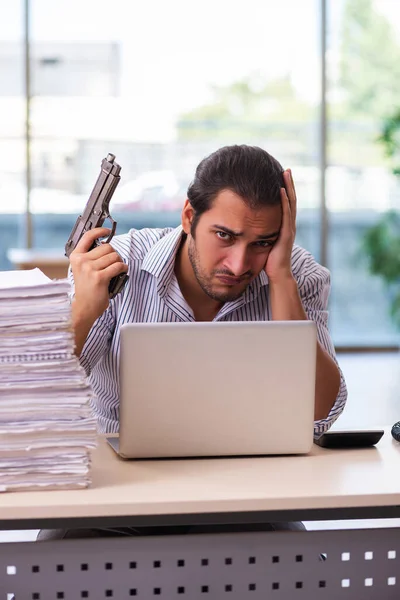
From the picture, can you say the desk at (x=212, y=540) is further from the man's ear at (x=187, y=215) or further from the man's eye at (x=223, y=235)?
the man's ear at (x=187, y=215)

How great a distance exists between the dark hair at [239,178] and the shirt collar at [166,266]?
0.26ft

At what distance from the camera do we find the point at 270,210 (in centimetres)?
196

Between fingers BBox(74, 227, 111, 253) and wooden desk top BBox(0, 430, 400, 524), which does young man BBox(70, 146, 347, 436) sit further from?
wooden desk top BBox(0, 430, 400, 524)

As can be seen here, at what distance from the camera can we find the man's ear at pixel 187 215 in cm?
208

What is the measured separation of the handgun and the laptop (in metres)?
0.33

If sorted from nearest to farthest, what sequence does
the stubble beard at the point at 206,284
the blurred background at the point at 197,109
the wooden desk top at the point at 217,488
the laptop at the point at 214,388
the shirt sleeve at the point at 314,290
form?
1. the wooden desk top at the point at 217,488
2. the laptop at the point at 214,388
3. the stubble beard at the point at 206,284
4. the shirt sleeve at the point at 314,290
5. the blurred background at the point at 197,109


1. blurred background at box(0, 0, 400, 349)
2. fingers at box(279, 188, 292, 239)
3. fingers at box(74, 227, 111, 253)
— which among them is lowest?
fingers at box(74, 227, 111, 253)


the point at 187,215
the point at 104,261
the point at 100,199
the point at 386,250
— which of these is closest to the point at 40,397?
the point at 104,261

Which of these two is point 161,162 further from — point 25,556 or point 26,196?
point 25,556

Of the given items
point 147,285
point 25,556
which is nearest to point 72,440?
point 25,556

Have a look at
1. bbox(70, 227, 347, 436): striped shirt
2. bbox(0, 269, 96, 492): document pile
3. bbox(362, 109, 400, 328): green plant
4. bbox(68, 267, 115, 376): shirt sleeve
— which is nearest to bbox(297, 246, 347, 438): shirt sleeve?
bbox(70, 227, 347, 436): striped shirt

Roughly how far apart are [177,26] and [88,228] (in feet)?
14.6

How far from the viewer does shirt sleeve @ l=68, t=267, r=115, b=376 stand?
1.98 m

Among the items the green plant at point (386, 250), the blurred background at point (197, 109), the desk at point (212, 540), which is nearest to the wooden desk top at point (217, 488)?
the desk at point (212, 540)
